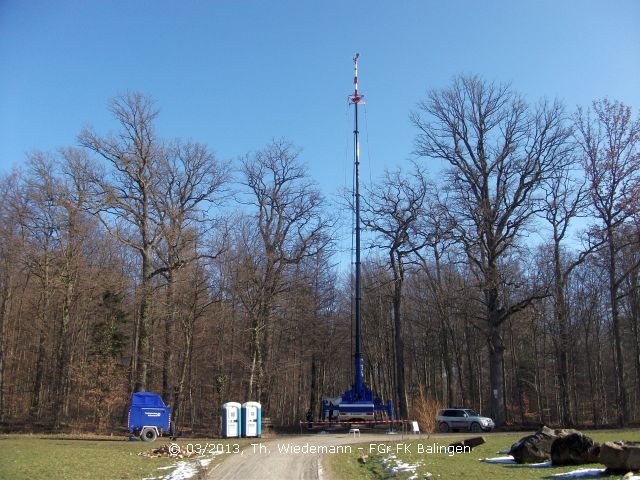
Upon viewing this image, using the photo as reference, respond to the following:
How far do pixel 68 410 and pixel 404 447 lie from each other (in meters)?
32.5

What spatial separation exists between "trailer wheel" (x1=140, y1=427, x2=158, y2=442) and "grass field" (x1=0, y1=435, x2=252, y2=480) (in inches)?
119

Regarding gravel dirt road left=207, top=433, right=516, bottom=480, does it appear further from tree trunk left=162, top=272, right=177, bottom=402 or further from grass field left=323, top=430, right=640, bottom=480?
tree trunk left=162, top=272, right=177, bottom=402

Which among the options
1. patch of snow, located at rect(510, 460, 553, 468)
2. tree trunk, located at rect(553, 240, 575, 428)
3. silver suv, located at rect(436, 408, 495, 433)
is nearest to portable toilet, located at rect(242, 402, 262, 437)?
silver suv, located at rect(436, 408, 495, 433)

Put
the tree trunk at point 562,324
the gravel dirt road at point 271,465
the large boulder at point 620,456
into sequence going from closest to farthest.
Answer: the large boulder at point 620,456 → the gravel dirt road at point 271,465 → the tree trunk at point 562,324

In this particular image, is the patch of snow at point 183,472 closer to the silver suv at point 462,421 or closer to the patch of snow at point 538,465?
the patch of snow at point 538,465

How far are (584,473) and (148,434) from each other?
18262 mm

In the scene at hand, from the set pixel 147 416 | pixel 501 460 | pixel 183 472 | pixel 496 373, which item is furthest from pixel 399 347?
pixel 183 472

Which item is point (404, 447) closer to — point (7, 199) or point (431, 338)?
point (7, 199)

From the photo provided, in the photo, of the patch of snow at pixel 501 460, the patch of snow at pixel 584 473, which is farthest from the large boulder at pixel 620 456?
the patch of snow at pixel 501 460

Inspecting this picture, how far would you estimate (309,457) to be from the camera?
18.0 metres

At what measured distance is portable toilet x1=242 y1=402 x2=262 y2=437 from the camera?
2627 centimetres

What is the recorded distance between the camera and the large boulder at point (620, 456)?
11.7m

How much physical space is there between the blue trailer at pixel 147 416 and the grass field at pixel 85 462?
9.64ft

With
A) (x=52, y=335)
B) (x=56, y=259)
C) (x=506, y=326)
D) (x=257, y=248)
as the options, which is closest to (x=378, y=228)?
(x=257, y=248)
